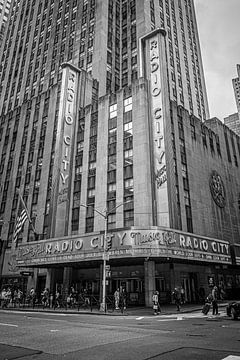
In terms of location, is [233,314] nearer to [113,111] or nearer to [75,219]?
[75,219]

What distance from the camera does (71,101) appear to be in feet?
161

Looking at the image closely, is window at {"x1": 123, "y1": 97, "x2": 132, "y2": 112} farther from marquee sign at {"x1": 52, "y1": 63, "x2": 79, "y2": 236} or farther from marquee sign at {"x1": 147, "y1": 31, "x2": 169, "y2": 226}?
marquee sign at {"x1": 52, "y1": 63, "x2": 79, "y2": 236}

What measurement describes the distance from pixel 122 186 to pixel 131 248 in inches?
451

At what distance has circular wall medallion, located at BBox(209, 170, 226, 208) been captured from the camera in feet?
149

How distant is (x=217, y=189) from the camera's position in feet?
153

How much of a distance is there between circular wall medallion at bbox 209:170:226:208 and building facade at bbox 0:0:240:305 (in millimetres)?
212

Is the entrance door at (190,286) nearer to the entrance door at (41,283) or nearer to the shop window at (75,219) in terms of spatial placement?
the shop window at (75,219)

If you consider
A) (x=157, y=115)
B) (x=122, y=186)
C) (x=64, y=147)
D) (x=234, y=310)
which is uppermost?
(x=157, y=115)

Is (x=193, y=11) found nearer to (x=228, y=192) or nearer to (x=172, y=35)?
(x=172, y=35)

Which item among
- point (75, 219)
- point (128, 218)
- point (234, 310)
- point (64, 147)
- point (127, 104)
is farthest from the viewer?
point (64, 147)

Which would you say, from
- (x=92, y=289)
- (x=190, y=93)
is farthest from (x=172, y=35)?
(x=92, y=289)

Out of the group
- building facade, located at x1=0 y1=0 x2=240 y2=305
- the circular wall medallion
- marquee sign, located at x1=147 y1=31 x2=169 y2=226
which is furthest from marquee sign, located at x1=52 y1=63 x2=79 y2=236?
the circular wall medallion

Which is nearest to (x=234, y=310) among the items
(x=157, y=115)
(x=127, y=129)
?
(x=157, y=115)

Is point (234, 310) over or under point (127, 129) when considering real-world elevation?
under
